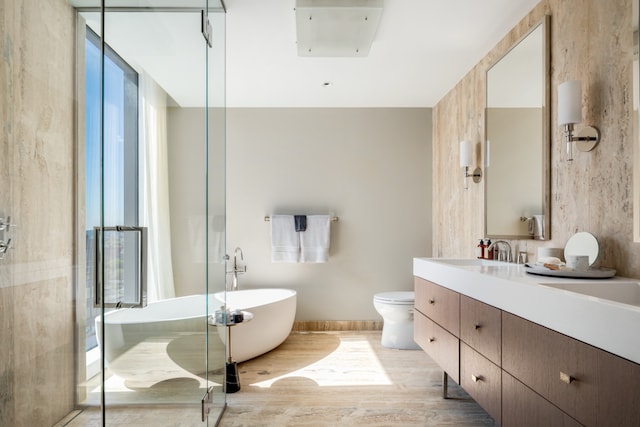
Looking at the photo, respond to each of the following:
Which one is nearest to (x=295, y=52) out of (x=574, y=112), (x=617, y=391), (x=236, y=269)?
(x=574, y=112)

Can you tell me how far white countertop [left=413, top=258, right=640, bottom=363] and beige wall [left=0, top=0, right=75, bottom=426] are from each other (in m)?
1.38

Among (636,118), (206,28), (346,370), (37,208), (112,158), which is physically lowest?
(346,370)

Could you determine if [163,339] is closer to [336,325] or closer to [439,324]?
[439,324]

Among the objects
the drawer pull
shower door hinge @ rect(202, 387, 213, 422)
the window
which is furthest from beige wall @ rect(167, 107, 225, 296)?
the drawer pull

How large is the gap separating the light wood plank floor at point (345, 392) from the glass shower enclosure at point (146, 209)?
430mm

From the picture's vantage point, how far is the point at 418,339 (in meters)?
2.77

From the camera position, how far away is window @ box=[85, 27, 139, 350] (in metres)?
1.07

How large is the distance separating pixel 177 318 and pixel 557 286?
1.40 metres

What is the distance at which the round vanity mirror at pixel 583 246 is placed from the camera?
1.76 m

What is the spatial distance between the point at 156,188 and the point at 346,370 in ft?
6.90

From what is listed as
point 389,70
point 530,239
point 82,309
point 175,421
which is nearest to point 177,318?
point 175,421

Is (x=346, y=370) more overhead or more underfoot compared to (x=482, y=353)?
more underfoot

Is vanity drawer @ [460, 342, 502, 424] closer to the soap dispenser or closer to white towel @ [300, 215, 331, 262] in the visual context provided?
the soap dispenser

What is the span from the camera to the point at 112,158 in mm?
1139
